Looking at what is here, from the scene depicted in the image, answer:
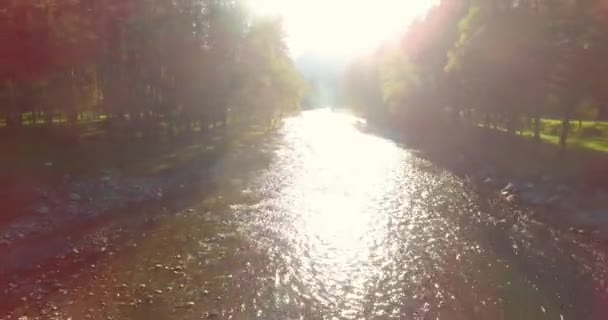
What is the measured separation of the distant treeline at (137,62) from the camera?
155 feet

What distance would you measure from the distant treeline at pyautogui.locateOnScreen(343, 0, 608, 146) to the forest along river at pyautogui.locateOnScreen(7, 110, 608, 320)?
14.0 meters

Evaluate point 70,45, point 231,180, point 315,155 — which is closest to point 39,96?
point 70,45

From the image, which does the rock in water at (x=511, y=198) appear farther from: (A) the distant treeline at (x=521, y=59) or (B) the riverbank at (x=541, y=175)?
(A) the distant treeline at (x=521, y=59)

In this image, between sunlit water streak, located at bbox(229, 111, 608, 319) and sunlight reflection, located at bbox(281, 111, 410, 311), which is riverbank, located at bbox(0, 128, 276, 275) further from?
sunlight reflection, located at bbox(281, 111, 410, 311)

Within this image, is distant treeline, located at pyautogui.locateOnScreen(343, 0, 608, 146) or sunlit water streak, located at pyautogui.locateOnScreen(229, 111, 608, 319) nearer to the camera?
sunlit water streak, located at pyautogui.locateOnScreen(229, 111, 608, 319)

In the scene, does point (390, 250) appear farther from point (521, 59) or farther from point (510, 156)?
point (510, 156)

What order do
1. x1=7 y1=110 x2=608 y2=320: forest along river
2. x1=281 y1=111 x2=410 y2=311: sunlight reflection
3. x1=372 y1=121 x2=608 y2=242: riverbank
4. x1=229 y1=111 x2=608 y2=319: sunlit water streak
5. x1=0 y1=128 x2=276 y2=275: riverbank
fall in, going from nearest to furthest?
x1=7 y1=110 x2=608 y2=320: forest along river, x1=229 y1=111 x2=608 y2=319: sunlit water streak, x1=281 y1=111 x2=410 y2=311: sunlight reflection, x1=0 y1=128 x2=276 y2=275: riverbank, x1=372 y1=121 x2=608 y2=242: riverbank

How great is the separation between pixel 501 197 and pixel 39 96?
4685cm

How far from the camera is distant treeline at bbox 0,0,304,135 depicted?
47344 millimetres

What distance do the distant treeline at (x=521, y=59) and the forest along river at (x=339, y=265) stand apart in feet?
45.8

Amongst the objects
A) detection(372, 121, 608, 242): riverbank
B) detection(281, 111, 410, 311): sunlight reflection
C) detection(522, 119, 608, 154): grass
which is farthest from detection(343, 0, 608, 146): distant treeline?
detection(281, 111, 410, 311): sunlight reflection

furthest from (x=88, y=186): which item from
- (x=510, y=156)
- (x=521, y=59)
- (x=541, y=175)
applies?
(x=510, y=156)

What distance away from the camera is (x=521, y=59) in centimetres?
4984

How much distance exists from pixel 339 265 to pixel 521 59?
112ft
